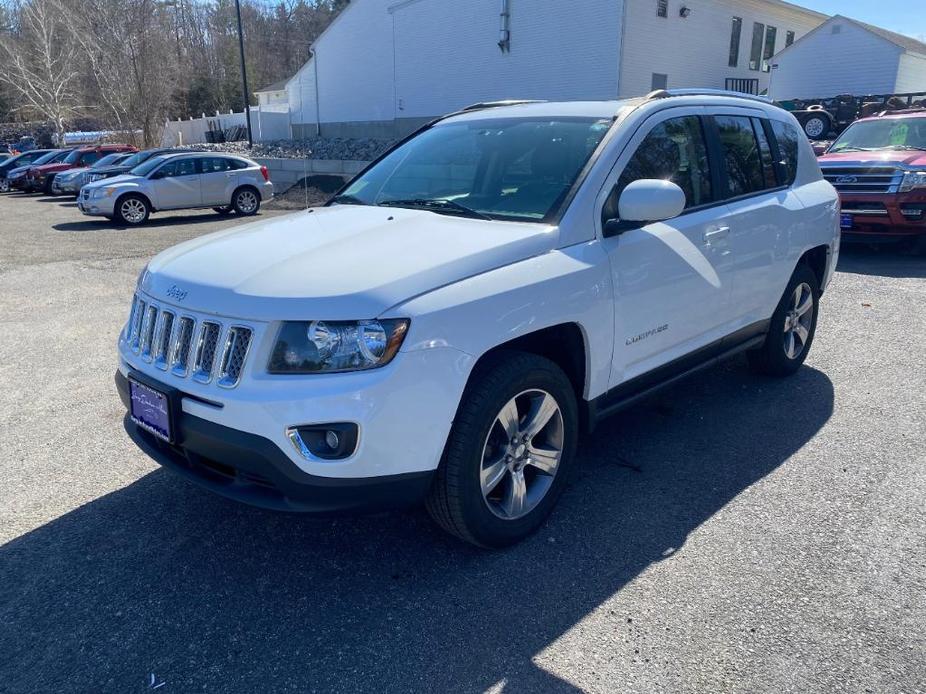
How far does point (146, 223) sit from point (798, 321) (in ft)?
51.1

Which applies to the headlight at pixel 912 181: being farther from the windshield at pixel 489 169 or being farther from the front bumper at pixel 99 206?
the front bumper at pixel 99 206

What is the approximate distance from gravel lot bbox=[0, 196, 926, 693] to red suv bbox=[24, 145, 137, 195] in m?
25.3

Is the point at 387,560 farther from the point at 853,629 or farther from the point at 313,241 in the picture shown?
the point at 853,629

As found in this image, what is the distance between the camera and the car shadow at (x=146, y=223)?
16266 millimetres

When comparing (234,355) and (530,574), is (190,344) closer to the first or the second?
(234,355)

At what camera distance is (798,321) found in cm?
537

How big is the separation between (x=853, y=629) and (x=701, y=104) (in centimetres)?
294

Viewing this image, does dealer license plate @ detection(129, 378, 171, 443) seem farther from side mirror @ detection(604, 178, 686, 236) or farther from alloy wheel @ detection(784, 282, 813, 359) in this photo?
alloy wheel @ detection(784, 282, 813, 359)

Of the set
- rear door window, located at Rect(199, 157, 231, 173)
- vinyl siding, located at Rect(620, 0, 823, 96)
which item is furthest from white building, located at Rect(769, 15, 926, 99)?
rear door window, located at Rect(199, 157, 231, 173)

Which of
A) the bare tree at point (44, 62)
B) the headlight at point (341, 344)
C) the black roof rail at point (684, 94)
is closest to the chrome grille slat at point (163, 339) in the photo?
the headlight at point (341, 344)

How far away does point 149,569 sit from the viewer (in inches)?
125

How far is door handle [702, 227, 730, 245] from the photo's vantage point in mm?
4065

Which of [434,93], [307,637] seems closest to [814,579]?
[307,637]

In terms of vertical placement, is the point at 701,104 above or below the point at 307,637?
above
